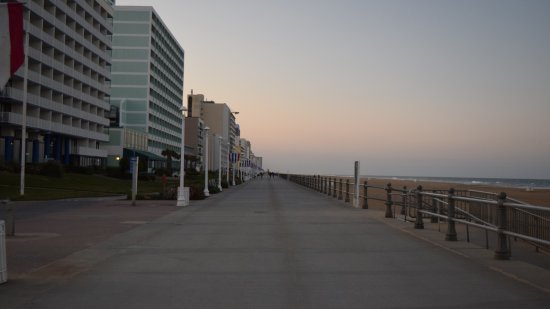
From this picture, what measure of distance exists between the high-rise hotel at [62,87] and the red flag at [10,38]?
51130 millimetres

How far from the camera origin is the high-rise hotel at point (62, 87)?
62.0 metres

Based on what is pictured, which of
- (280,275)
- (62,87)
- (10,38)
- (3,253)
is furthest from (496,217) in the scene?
(62,87)

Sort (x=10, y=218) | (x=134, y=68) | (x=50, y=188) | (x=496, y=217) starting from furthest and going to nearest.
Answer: (x=134, y=68) < (x=50, y=188) < (x=496, y=217) < (x=10, y=218)

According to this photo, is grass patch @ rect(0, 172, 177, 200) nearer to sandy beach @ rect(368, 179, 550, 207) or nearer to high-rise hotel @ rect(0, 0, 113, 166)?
high-rise hotel @ rect(0, 0, 113, 166)

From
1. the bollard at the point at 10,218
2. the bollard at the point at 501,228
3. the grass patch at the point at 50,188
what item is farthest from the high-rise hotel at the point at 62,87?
the bollard at the point at 501,228

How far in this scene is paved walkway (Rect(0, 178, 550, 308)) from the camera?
6.65 metres

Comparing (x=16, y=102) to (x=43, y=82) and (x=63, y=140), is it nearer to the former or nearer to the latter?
(x=43, y=82)

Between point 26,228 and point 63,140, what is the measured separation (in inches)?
2570

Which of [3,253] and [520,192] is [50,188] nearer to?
[3,253]

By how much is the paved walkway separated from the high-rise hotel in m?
49.4

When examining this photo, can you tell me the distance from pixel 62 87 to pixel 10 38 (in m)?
68.7

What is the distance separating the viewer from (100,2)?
3344 inches

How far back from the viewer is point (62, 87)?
234 feet

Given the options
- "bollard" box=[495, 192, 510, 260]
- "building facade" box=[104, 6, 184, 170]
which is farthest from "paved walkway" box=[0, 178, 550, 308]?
"building facade" box=[104, 6, 184, 170]
